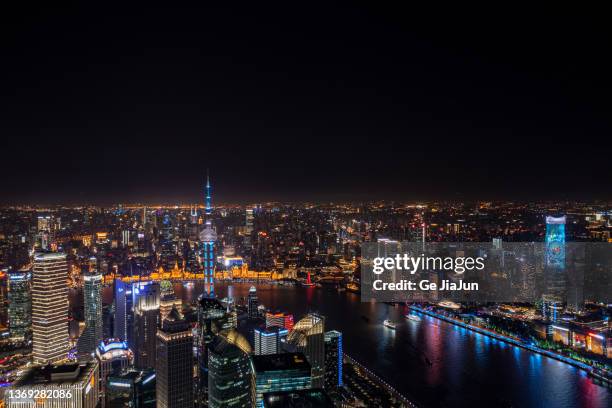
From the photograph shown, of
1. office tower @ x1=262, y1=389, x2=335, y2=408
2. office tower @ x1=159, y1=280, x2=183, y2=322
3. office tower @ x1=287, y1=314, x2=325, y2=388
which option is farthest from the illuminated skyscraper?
Answer: office tower @ x1=262, y1=389, x2=335, y2=408

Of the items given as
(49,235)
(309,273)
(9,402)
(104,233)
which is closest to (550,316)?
(309,273)

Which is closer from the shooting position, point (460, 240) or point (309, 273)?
point (460, 240)

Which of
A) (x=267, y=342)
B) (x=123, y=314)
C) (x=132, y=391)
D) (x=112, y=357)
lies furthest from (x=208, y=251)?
(x=132, y=391)

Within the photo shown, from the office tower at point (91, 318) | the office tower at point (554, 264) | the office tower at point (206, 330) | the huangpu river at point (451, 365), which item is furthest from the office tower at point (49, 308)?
the office tower at point (554, 264)

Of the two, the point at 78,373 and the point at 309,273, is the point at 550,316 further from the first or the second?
the point at 78,373

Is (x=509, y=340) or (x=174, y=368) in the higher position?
(x=174, y=368)

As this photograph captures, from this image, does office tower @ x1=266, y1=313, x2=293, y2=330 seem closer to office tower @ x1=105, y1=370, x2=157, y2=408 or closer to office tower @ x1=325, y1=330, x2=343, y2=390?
office tower @ x1=325, y1=330, x2=343, y2=390

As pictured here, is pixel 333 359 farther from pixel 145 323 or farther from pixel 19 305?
pixel 19 305
